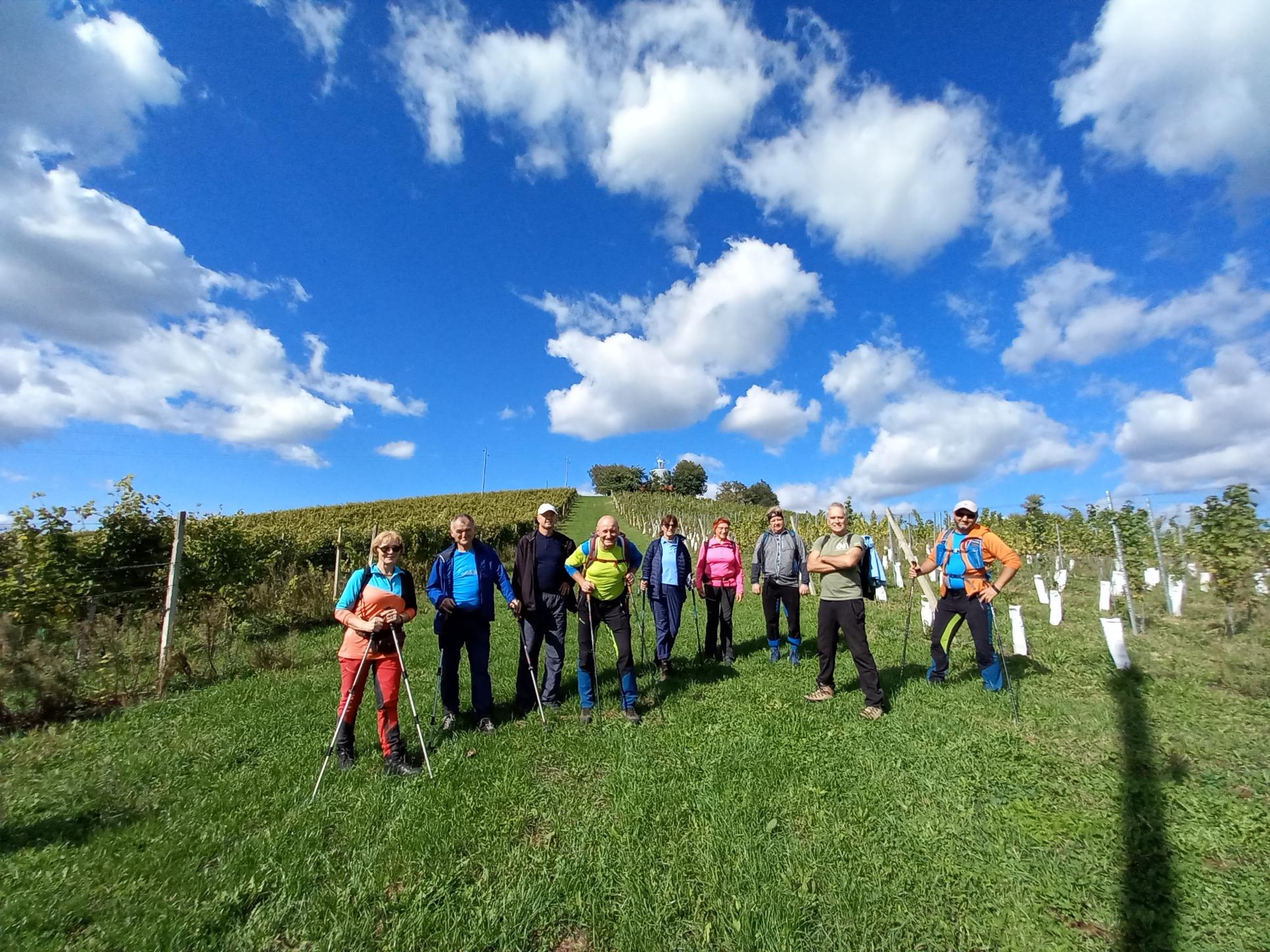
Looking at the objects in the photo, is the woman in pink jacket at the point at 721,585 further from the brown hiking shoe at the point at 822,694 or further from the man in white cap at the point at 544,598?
the man in white cap at the point at 544,598

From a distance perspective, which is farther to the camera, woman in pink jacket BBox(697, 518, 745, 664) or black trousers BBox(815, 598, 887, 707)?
woman in pink jacket BBox(697, 518, 745, 664)

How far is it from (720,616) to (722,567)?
0.72 metres

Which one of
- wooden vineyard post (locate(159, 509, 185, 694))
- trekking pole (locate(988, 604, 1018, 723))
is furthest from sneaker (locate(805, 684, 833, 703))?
wooden vineyard post (locate(159, 509, 185, 694))

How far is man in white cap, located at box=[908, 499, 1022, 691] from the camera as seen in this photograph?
19.6ft

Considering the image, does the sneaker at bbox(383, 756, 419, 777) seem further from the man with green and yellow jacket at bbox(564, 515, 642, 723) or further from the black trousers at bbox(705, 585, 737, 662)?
the black trousers at bbox(705, 585, 737, 662)

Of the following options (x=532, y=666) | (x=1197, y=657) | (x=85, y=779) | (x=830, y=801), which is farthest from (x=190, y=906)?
(x=1197, y=657)

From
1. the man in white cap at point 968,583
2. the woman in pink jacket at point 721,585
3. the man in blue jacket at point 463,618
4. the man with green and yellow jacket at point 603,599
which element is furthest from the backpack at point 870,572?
the man in blue jacket at point 463,618

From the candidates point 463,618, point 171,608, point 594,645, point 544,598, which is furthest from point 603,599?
point 171,608

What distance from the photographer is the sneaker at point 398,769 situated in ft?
14.8

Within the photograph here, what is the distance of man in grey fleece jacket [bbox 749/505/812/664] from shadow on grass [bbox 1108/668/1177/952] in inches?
135

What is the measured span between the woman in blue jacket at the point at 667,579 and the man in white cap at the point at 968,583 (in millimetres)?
2967

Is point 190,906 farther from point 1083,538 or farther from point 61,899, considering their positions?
point 1083,538

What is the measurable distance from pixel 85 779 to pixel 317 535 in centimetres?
1111

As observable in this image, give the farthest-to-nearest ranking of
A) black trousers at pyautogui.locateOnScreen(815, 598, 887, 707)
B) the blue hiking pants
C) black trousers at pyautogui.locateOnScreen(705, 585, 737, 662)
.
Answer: black trousers at pyautogui.locateOnScreen(705, 585, 737, 662), the blue hiking pants, black trousers at pyautogui.locateOnScreen(815, 598, 887, 707)
